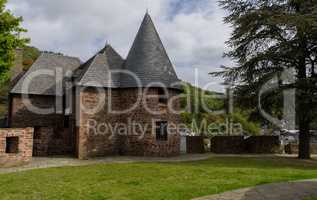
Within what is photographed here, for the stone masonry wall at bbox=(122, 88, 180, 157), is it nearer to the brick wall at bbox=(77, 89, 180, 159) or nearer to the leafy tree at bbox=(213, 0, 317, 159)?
the brick wall at bbox=(77, 89, 180, 159)

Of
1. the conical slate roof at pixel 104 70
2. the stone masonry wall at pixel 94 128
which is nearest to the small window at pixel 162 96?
the conical slate roof at pixel 104 70

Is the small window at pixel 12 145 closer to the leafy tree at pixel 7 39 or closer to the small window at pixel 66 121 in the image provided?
the leafy tree at pixel 7 39

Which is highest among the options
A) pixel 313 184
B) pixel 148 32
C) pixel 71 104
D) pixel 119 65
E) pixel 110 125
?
pixel 148 32

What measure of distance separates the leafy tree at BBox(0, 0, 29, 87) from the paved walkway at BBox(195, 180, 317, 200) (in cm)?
1307

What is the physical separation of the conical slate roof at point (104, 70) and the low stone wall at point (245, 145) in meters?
10.6

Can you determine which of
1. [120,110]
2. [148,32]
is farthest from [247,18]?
[120,110]

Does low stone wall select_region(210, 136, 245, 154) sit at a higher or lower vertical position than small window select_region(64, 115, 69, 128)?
lower

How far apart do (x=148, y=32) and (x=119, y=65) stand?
3.33m

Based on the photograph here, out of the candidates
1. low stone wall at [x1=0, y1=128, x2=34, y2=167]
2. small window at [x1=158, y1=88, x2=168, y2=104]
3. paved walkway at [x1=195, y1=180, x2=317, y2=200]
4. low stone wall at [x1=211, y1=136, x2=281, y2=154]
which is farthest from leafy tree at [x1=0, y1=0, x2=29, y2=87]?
low stone wall at [x1=211, y1=136, x2=281, y2=154]

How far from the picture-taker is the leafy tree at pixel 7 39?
15.6m

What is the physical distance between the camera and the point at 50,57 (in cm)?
2567

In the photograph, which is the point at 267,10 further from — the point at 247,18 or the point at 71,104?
the point at 71,104

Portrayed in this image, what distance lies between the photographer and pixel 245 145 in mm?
26078

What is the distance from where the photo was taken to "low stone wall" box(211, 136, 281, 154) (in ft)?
82.8
